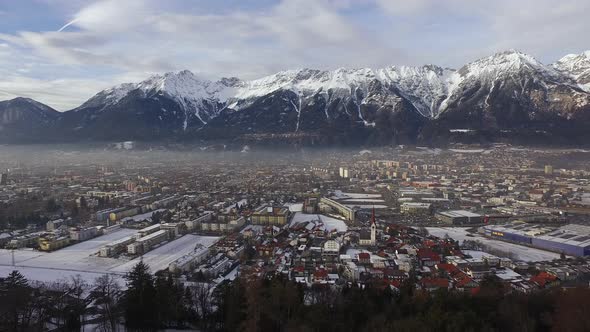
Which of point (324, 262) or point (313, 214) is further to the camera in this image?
point (313, 214)

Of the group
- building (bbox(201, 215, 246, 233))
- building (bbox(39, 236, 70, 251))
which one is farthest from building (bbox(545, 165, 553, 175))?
building (bbox(39, 236, 70, 251))

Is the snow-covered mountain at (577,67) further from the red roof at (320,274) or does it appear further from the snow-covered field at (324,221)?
the red roof at (320,274)

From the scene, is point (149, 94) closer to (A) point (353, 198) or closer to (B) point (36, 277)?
(A) point (353, 198)

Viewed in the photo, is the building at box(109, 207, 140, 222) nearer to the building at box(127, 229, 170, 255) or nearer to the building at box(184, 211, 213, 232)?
the building at box(184, 211, 213, 232)

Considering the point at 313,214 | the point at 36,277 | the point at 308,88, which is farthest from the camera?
the point at 308,88

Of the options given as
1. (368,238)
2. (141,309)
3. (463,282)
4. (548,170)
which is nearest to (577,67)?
(548,170)

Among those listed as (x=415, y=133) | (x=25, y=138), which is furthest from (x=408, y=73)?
(x=25, y=138)
